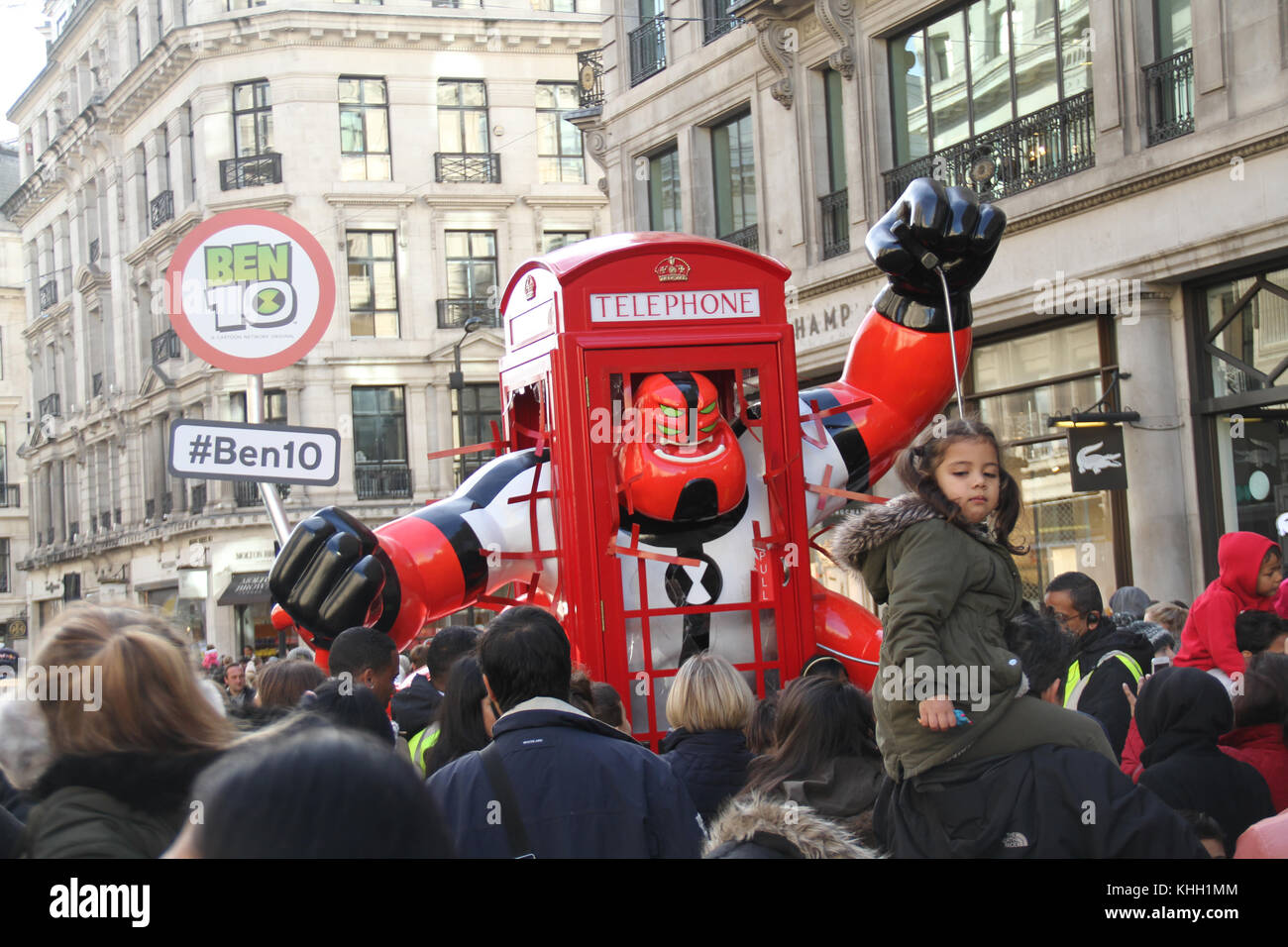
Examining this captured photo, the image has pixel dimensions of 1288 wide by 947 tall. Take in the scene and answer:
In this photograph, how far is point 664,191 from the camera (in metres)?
20.1

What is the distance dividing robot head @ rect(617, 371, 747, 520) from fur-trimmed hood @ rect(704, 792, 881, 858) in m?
4.74

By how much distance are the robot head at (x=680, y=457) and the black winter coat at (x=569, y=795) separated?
3925 mm

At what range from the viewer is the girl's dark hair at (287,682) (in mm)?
5859

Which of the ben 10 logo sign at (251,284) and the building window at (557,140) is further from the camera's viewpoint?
the building window at (557,140)

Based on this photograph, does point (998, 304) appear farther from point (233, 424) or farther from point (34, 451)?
point (34, 451)

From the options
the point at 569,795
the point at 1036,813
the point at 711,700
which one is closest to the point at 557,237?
the point at 711,700

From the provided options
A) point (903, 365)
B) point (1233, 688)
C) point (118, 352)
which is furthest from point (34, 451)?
point (1233, 688)

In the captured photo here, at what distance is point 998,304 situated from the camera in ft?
47.5

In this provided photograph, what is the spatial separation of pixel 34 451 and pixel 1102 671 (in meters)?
47.2

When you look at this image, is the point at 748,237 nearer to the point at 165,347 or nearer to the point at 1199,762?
the point at 1199,762

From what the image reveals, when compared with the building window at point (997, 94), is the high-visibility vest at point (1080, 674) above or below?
below

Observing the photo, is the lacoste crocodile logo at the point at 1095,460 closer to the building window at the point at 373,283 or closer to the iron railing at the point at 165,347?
the building window at the point at 373,283

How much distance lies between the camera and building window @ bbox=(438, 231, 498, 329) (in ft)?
110

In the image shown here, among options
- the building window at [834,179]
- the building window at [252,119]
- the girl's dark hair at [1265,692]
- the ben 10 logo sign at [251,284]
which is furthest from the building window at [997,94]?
the building window at [252,119]
